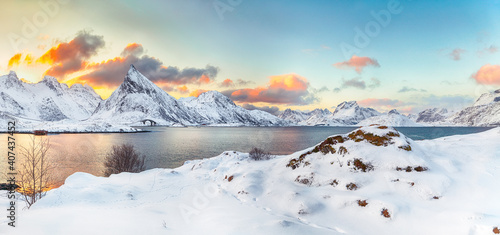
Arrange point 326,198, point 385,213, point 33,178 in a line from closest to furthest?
point 385,213 < point 326,198 < point 33,178

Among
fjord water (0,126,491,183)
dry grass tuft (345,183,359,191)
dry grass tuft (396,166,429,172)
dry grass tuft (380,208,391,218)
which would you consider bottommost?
fjord water (0,126,491,183)

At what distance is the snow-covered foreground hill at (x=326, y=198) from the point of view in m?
8.96

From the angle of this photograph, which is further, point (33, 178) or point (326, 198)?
point (33, 178)

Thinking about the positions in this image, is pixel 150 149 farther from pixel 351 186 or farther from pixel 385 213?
pixel 385 213

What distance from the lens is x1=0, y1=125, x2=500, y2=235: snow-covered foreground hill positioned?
8.96m

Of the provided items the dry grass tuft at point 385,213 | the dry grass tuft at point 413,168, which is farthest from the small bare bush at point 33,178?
the dry grass tuft at point 413,168

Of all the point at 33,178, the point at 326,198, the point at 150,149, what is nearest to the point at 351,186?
the point at 326,198

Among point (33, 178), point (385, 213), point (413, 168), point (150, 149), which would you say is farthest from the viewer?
point (150, 149)

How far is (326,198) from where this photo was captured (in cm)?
1152

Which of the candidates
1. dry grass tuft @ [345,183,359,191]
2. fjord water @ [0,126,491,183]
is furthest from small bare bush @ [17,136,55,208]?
dry grass tuft @ [345,183,359,191]

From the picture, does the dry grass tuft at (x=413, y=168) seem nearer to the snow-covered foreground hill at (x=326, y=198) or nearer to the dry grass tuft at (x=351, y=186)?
the snow-covered foreground hill at (x=326, y=198)

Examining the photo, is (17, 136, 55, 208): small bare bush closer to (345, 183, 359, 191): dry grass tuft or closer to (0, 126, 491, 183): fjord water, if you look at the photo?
(0, 126, 491, 183): fjord water

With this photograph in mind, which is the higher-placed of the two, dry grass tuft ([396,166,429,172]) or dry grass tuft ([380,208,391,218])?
dry grass tuft ([396,166,429,172])

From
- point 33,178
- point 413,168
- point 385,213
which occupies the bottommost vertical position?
point 385,213
